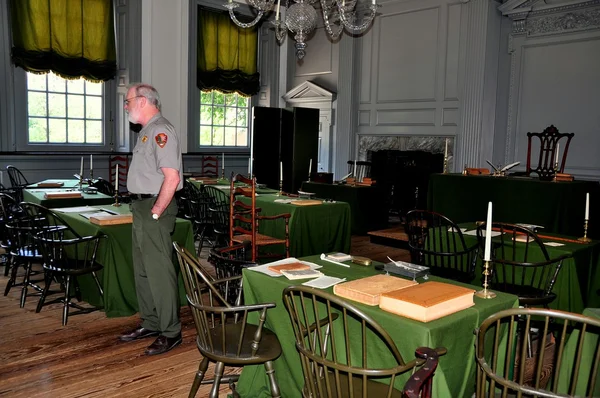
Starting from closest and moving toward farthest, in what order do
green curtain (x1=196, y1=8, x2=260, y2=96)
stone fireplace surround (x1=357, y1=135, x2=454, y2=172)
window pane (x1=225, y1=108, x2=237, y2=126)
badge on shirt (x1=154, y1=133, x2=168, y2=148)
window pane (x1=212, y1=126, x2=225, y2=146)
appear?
badge on shirt (x1=154, y1=133, x2=168, y2=148), stone fireplace surround (x1=357, y1=135, x2=454, y2=172), green curtain (x1=196, y1=8, x2=260, y2=96), window pane (x1=212, y1=126, x2=225, y2=146), window pane (x1=225, y1=108, x2=237, y2=126)

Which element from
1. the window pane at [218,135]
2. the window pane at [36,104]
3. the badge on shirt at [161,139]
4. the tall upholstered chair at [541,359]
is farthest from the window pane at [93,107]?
the tall upholstered chair at [541,359]

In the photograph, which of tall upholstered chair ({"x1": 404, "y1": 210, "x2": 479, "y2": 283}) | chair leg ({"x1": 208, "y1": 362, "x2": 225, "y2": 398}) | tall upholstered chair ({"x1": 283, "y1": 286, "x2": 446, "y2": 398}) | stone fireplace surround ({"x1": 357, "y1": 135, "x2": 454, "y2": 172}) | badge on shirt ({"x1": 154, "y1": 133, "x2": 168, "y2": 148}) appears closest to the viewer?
tall upholstered chair ({"x1": 283, "y1": 286, "x2": 446, "y2": 398})

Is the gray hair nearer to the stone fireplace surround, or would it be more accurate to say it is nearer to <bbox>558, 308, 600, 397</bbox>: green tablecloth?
<bbox>558, 308, 600, 397</bbox>: green tablecloth

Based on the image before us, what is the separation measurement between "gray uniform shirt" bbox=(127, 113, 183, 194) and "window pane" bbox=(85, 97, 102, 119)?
6367 mm

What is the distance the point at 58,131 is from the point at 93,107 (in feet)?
2.40

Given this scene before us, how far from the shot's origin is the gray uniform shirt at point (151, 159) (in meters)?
3.39

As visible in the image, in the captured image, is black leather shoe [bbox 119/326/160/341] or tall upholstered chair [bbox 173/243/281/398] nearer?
tall upholstered chair [bbox 173/243/281/398]

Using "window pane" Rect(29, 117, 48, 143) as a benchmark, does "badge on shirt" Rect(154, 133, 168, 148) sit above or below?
below

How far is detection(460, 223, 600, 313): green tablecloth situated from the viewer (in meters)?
3.60

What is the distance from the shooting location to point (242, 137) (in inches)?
463

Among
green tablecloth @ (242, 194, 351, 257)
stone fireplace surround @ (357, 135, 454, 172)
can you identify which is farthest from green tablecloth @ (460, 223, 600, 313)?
stone fireplace surround @ (357, 135, 454, 172)

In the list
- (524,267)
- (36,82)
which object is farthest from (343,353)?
(36,82)

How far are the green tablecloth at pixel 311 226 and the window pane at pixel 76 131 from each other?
4634 millimetres

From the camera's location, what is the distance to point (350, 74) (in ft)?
34.8
